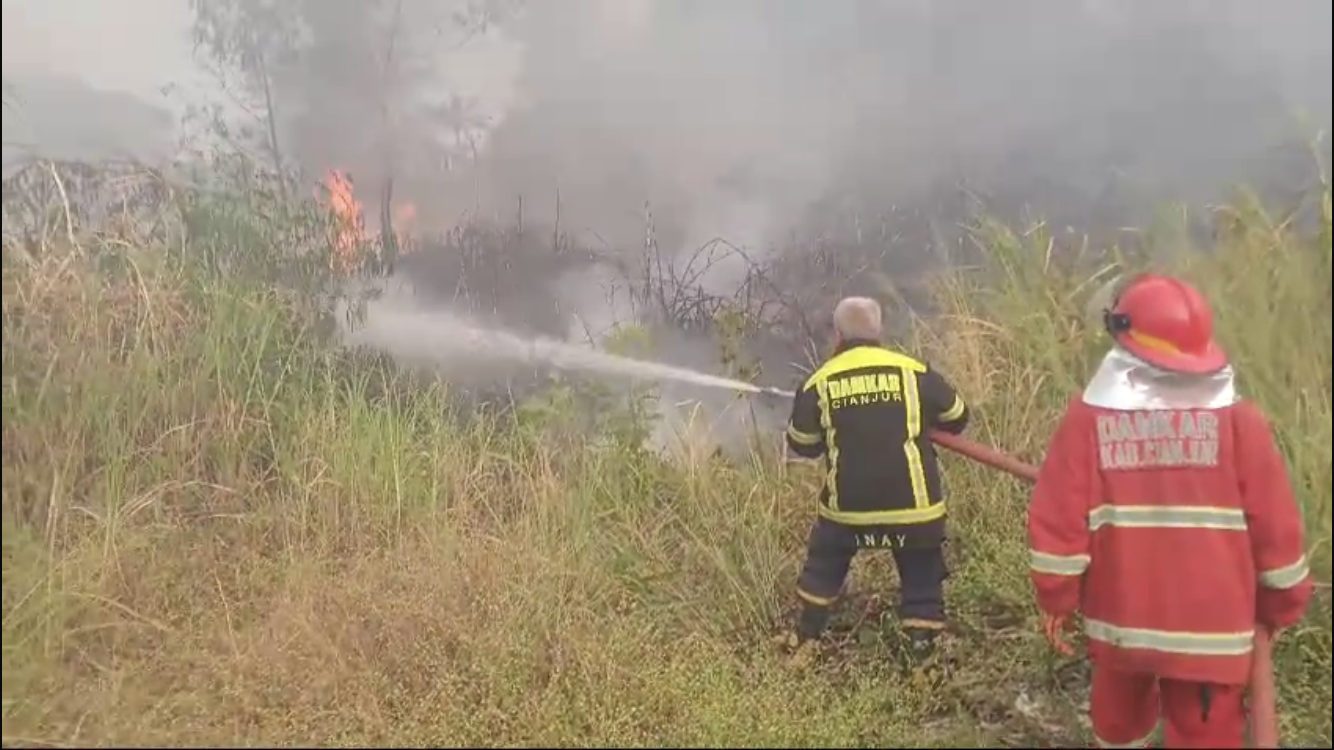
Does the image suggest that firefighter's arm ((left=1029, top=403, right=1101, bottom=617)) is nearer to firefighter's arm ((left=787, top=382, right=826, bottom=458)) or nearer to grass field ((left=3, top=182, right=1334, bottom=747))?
grass field ((left=3, top=182, right=1334, bottom=747))

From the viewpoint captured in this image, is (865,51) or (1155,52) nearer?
(1155,52)

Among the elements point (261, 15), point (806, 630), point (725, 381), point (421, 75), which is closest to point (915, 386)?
point (806, 630)

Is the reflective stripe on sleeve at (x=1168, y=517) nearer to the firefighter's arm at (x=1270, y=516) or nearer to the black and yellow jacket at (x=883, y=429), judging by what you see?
the firefighter's arm at (x=1270, y=516)

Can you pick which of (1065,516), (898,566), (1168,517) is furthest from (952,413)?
(1168,517)

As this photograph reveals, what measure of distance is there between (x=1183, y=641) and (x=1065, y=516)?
17.6 inches

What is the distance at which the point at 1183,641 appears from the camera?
3279 millimetres

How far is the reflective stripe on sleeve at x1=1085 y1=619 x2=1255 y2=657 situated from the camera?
3.26m

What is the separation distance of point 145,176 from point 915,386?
13.5ft

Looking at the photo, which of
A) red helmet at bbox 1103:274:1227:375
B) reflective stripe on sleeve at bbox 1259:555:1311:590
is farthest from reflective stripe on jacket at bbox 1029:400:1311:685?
red helmet at bbox 1103:274:1227:375

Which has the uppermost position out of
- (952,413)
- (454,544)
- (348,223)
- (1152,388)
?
(348,223)

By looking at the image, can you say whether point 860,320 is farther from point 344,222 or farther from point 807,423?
point 344,222

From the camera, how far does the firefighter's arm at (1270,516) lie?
3201mm

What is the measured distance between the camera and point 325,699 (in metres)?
4.15

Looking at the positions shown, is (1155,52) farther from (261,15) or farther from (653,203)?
(261,15)
